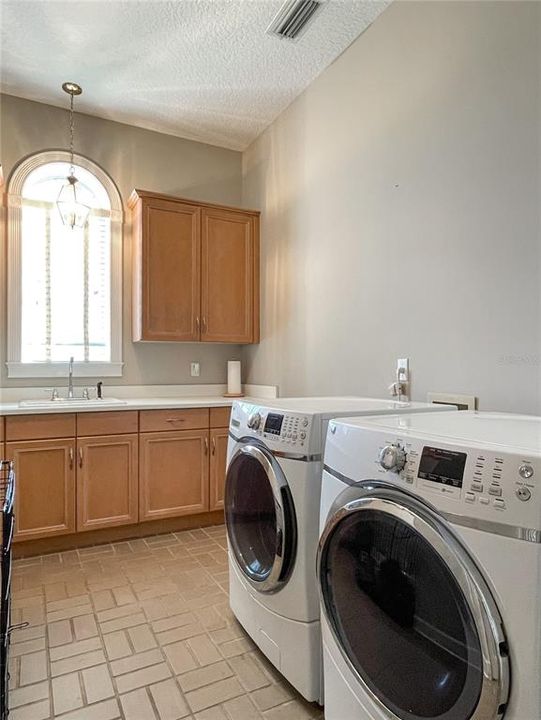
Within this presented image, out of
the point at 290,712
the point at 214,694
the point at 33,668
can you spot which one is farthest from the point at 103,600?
the point at 290,712

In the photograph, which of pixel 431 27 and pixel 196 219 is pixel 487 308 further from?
pixel 196 219

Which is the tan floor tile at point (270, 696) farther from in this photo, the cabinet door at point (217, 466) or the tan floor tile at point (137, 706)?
the cabinet door at point (217, 466)

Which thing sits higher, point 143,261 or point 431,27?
point 431,27

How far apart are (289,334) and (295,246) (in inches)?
24.8

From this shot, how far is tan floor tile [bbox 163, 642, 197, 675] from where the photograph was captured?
1658 millimetres

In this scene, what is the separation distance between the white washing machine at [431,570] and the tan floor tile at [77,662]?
969 millimetres

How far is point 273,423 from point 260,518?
0.38 m

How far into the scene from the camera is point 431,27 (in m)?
2.04

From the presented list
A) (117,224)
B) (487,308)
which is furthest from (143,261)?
(487,308)

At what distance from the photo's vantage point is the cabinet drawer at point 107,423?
272cm

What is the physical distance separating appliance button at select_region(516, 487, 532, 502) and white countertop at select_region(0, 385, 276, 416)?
115 cm

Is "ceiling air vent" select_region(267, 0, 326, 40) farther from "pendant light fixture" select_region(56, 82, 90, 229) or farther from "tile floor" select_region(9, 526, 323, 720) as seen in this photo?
"tile floor" select_region(9, 526, 323, 720)

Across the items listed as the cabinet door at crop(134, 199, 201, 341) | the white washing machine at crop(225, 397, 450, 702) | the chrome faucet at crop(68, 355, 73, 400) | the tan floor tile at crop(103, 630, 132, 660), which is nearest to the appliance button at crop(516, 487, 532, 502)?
the white washing machine at crop(225, 397, 450, 702)

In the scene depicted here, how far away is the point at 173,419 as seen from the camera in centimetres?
300
